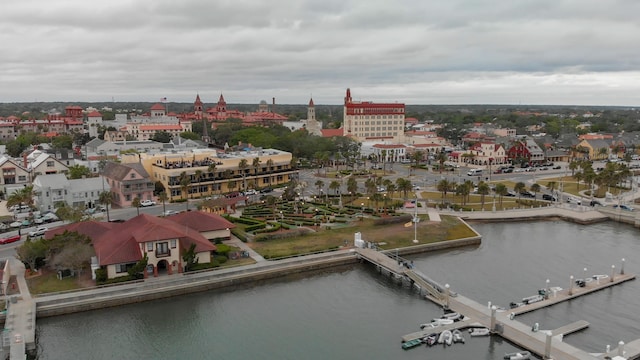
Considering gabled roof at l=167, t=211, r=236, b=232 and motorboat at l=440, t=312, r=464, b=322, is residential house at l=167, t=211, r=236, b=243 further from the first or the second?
motorboat at l=440, t=312, r=464, b=322

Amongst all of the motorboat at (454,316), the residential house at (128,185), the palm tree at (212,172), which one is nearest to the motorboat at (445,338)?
the motorboat at (454,316)

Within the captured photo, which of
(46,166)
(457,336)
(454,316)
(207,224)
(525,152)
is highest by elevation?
(525,152)

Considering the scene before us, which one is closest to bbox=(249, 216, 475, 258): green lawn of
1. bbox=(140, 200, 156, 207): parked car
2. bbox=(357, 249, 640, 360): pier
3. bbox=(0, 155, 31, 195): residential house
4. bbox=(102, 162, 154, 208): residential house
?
bbox=(357, 249, 640, 360): pier

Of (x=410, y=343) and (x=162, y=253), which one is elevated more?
(x=162, y=253)

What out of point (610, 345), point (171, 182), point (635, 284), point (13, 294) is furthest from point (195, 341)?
point (171, 182)

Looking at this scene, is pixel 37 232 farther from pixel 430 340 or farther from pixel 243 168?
pixel 430 340

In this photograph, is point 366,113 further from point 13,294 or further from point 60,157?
point 13,294

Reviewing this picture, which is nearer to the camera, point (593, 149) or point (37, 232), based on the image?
point (37, 232)

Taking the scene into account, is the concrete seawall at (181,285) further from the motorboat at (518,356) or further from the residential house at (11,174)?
the residential house at (11,174)

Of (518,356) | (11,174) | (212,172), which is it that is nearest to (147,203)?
(212,172)
